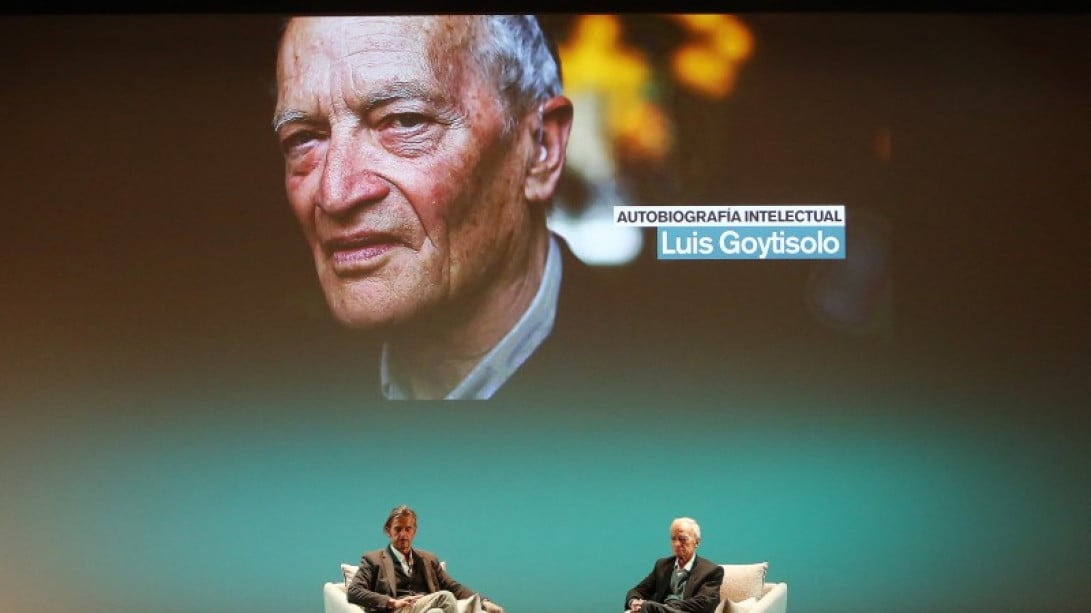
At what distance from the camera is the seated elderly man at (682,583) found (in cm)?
555

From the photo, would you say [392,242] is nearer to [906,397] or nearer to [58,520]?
[58,520]

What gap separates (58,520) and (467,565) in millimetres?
1999

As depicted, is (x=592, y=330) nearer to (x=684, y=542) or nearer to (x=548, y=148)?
(x=548, y=148)

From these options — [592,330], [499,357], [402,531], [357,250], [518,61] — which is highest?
[518,61]

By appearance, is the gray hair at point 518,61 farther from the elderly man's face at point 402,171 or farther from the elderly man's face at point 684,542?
the elderly man's face at point 684,542

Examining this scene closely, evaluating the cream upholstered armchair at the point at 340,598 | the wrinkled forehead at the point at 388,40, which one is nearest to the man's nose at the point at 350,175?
the wrinkled forehead at the point at 388,40

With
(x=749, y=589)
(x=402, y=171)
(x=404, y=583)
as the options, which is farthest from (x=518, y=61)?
(x=749, y=589)

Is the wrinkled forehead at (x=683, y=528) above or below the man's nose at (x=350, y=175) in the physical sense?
below

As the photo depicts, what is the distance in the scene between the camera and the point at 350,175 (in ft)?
22.9

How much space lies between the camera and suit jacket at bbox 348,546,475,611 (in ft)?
18.1

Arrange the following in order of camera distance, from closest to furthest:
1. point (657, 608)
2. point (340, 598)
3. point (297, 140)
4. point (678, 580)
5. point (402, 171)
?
1. point (657, 608)
2. point (678, 580)
3. point (340, 598)
4. point (402, 171)
5. point (297, 140)

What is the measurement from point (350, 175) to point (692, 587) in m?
2.64

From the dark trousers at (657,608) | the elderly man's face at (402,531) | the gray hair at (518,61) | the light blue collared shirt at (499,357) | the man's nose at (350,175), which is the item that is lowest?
the dark trousers at (657,608)

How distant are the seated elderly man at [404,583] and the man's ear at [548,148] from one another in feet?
6.41
